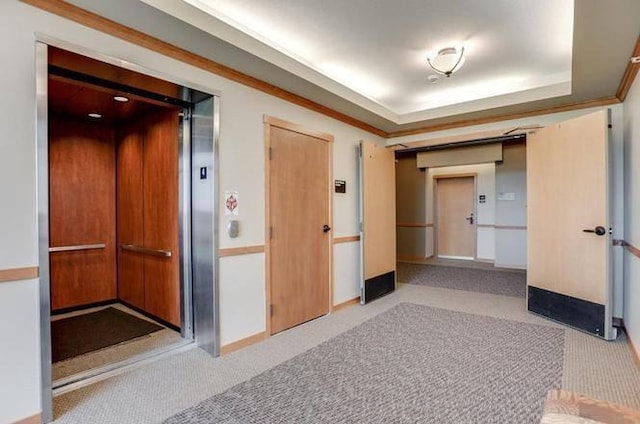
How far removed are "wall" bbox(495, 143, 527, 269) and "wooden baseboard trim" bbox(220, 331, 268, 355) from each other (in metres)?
5.49

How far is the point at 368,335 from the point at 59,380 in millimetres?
2419

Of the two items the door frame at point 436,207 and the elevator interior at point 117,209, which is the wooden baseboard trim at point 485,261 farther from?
the elevator interior at point 117,209

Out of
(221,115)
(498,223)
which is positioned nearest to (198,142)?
(221,115)

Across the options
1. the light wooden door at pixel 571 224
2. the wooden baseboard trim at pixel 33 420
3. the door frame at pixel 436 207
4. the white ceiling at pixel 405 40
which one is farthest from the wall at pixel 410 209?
the wooden baseboard trim at pixel 33 420

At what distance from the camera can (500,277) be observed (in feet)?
19.4

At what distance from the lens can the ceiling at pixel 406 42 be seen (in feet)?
7.42

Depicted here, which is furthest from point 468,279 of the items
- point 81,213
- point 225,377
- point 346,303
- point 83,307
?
point 81,213

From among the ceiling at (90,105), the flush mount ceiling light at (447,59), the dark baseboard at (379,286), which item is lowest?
the dark baseboard at (379,286)

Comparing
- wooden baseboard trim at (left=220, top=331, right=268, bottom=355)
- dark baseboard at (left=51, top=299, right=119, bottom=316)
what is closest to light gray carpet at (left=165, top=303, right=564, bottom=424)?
wooden baseboard trim at (left=220, top=331, right=268, bottom=355)

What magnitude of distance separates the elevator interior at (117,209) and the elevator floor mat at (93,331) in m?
0.01

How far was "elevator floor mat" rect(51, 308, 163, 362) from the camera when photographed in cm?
296

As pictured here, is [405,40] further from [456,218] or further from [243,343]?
[456,218]

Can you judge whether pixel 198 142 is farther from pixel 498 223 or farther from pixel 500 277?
pixel 498 223

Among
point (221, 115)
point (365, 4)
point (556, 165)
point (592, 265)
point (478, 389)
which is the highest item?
point (365, 4)
